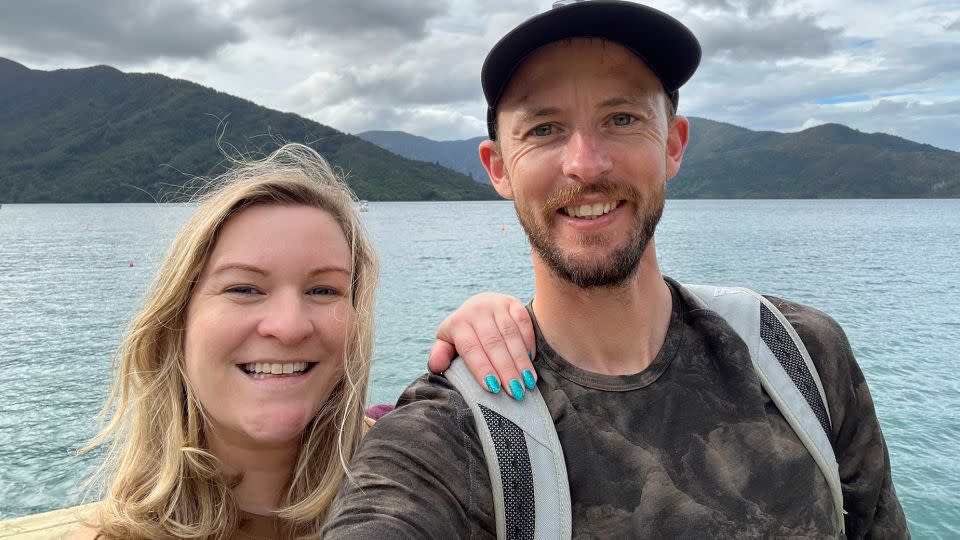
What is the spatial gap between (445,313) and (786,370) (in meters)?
25.3

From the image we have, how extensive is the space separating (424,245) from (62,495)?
4902 centimetres

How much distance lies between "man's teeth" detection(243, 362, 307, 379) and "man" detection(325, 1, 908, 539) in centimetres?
86

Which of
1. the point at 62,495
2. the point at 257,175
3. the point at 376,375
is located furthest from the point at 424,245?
the point at 257,175

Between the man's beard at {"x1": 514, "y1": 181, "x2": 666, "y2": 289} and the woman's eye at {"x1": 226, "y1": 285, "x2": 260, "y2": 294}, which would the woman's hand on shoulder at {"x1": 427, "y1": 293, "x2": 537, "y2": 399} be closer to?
the man's beard at {"x1": 514, "y1": 181, "x2": 666, "y2": 289}

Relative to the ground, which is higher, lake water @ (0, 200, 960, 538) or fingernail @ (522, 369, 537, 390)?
fingernail @ (522, 369, 537, 390)

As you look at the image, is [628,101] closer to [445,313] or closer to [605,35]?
[605,35]

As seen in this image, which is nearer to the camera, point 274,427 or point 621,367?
point 621,367

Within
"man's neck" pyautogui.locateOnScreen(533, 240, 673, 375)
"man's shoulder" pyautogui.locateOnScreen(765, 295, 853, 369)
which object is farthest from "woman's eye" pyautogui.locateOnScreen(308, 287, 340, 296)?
"man's shoulder" pyautogui.locateOnScreen(765, 295, 853, 369)

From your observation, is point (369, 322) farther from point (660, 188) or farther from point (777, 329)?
point (777, 329)

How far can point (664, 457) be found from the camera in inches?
85.4

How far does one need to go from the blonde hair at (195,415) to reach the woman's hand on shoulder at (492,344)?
0.80m

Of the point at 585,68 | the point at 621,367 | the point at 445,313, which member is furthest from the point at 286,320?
the point at 445,313

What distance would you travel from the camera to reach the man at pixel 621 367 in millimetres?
2062

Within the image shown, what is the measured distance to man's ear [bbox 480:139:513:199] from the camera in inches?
113
